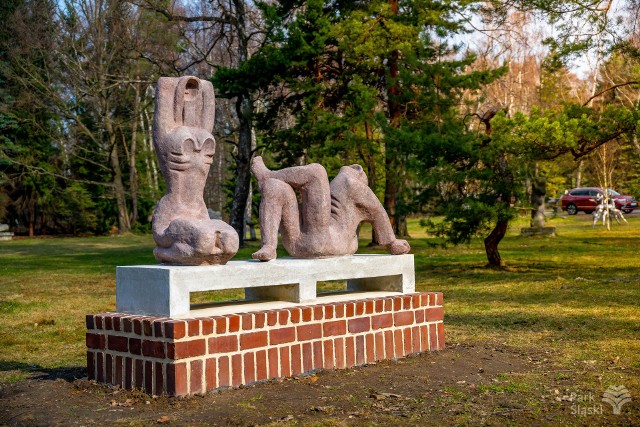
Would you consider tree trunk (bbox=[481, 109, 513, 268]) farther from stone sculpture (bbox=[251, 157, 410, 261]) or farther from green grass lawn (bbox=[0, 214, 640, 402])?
stone sculpture (bbox=[251, 157, 410, 261])

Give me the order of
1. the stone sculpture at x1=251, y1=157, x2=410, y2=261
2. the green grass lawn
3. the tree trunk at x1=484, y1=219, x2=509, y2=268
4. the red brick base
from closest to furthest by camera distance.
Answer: the red brick base < the stone sculpture at x1=251, y1=157, x2=410, y2=261 < the green grass lawn < the tree trunk at x1=484, y1=219, x2=509, y2=268

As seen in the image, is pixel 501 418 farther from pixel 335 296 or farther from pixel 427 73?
pixel 427 73

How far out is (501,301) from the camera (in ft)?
38.4

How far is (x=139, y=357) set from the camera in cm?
591

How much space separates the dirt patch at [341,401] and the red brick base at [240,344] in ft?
0.36

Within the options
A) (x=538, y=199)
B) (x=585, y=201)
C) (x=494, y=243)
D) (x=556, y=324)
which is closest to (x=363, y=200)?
(x=556, y=324)

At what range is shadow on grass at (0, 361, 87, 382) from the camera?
6.73 meters

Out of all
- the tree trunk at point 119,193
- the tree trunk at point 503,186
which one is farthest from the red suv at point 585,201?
the tree trunk at point 503,186

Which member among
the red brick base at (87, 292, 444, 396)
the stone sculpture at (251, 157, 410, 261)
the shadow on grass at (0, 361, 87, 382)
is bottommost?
the shadow on grass at (0, 361, 87, 382)

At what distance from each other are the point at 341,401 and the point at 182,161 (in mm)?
2165

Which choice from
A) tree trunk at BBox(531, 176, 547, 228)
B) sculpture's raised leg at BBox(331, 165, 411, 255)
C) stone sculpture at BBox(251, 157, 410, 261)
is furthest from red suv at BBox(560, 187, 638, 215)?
stone sculpture at BBox(251, 157, 410, 261)

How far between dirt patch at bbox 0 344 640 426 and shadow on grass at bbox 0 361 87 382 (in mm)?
30

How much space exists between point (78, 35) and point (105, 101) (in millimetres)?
2666

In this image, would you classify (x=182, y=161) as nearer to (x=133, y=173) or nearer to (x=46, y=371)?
(x=46, y=371)
